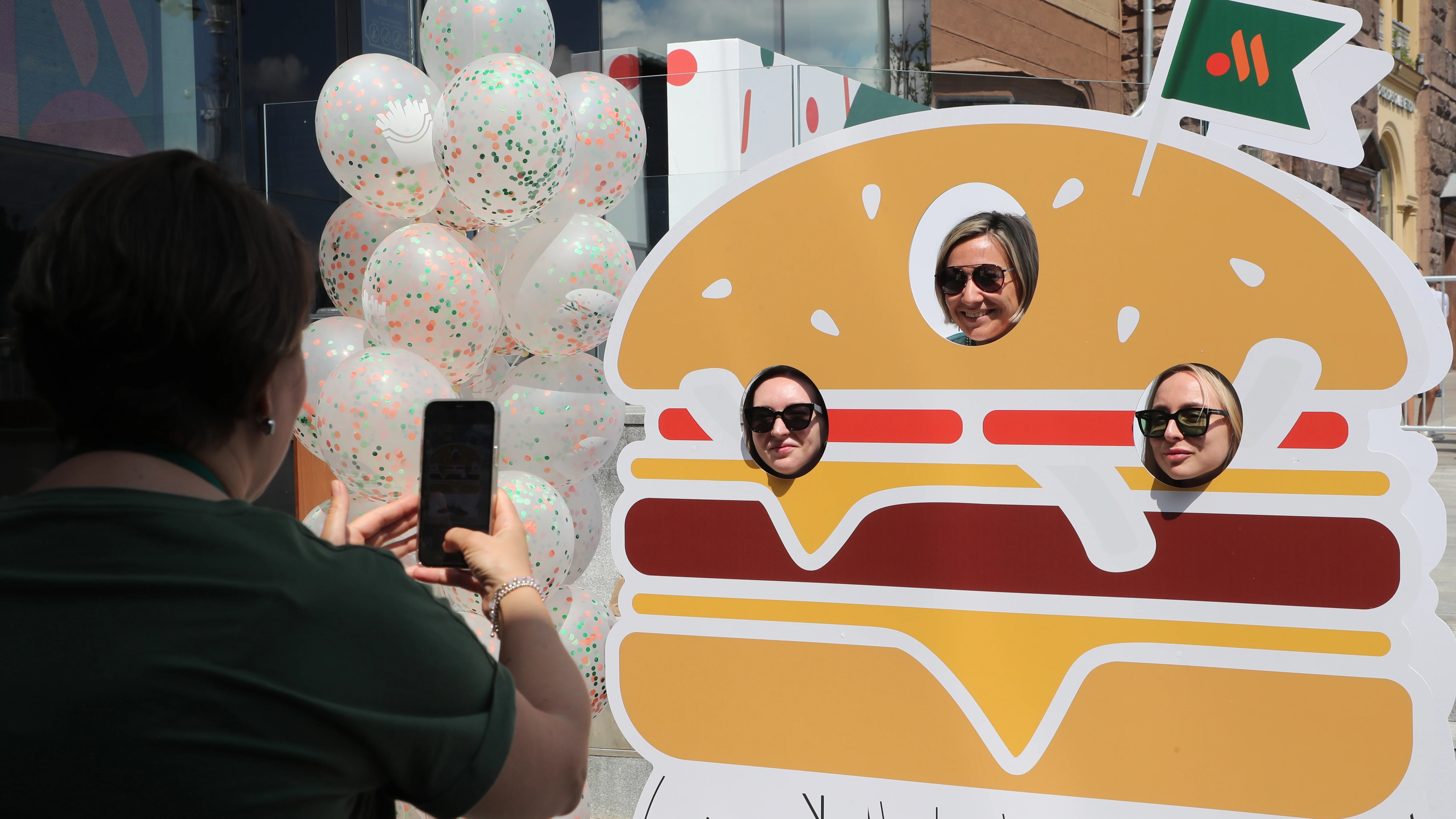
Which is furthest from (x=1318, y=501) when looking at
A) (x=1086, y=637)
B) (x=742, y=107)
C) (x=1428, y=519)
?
(x=742, y=107)

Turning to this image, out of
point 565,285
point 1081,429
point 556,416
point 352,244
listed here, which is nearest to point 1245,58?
point 1081,429

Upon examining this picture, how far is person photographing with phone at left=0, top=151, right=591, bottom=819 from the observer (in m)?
0.87

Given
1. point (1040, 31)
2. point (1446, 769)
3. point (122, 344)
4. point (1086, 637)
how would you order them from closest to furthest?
point (122, 344) → point (1446, 769) → point (1086, 637) → point (1040, 31)

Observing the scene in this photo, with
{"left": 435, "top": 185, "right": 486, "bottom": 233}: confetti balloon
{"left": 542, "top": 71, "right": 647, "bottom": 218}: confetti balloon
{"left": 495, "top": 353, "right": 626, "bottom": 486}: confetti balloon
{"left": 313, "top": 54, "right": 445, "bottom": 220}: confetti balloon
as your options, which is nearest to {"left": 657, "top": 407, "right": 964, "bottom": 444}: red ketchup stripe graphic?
{"left": 495, "top": 353, "right": 626, "bottom": 486}: confetti balloon

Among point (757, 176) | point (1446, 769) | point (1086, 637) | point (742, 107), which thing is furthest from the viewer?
point (742, 107)

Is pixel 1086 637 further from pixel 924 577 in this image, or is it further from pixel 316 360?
pixel 316 360

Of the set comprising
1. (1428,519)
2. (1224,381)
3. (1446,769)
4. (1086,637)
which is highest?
(1224,381)

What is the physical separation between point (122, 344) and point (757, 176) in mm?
1951

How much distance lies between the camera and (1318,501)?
231 centimetres

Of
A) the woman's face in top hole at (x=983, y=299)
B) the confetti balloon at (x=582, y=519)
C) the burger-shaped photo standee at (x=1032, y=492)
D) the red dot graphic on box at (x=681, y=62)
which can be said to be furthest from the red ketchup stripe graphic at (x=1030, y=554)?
the red dot graphic on box at (x=681, y=62)

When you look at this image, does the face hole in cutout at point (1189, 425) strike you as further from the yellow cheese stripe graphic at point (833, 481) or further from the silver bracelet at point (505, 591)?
the silver bracelet at point (505, 591)

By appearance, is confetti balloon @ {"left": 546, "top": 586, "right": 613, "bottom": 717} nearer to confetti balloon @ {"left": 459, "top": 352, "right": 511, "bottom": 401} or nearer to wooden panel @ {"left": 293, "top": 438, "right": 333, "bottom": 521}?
confetti balloon @ {"left": 459, "top": 352, "right": 511, "bottom": 401}

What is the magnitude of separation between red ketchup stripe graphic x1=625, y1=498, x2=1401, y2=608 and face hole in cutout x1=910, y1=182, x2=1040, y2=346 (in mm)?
412

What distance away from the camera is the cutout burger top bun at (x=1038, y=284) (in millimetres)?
2301
